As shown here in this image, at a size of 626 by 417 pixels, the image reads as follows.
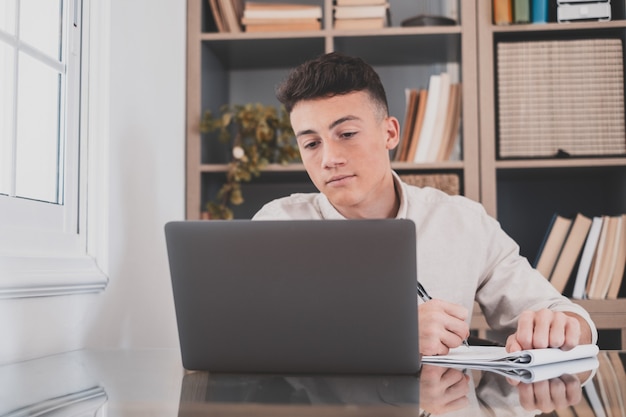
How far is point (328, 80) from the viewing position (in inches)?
62.9

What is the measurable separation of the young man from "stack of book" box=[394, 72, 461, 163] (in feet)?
1.89

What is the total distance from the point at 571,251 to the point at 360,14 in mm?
1045

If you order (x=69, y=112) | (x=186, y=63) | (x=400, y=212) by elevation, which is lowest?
(x=400, y=212)

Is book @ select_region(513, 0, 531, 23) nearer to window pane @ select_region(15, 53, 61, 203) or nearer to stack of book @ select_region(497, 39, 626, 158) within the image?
stack of book @ select_region(497, 39, 626, 158)

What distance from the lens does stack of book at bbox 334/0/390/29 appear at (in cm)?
238

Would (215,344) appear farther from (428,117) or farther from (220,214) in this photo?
(428,117)

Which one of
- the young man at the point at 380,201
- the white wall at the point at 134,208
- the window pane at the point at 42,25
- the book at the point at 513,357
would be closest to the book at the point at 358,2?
the white wall at the point at 134,208

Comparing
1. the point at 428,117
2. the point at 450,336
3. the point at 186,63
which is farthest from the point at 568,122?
the point at 450,336

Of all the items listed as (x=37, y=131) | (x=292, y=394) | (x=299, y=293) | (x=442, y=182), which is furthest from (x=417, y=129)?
(x=292, y=394)

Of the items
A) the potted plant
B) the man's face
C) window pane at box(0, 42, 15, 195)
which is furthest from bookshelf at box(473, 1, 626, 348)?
window pane at box(0, 42, 15, 195)

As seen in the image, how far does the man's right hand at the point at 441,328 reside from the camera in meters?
1.09

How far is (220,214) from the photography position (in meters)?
2.36

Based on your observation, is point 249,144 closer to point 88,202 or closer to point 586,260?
point 88,202

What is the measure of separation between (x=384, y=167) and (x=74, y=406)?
1.04 metres
